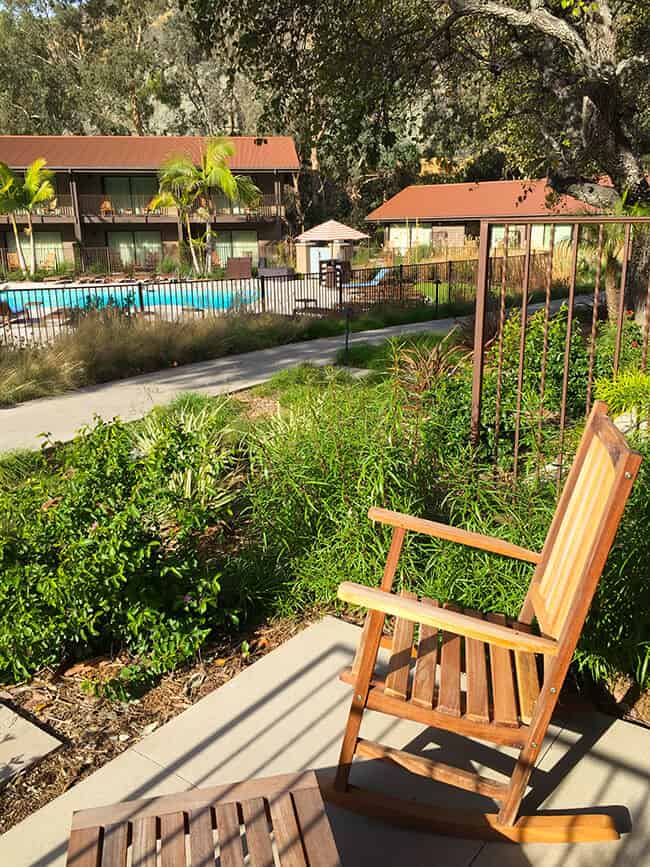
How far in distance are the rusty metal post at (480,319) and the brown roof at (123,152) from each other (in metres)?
30.0

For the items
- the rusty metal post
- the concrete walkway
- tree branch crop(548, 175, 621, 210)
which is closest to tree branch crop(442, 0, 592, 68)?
tree branch crop(548, 175, 621, 210)

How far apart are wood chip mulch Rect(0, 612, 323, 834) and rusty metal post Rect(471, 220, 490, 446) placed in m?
1.80

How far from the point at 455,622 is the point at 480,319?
2.83 metres

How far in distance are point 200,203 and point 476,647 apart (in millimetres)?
33719

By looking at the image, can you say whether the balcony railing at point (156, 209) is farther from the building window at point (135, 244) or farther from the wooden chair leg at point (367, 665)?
the wooden chair leg at point (367, 665)

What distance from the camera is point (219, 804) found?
1.97 meters

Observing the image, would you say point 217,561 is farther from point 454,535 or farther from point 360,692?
point 360,692

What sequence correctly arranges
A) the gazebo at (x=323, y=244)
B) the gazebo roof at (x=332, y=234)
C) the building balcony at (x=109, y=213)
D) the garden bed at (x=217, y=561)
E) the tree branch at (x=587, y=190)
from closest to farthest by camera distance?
the garden bed at (x=217, y=561)
the tree branch at (x=587, y=190)
the gazebo roof at (x=332, y=234)
the gazebo at (x=323, y=244)
the building balcony at (x=109, y=213)

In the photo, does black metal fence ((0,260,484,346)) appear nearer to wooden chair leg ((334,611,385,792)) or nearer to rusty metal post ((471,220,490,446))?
rusty metal post ((471,220,490,446))

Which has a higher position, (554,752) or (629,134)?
(629,134)

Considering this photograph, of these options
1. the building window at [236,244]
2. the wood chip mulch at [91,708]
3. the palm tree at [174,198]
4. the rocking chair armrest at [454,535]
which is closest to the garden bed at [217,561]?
the wood chip mulch at [91,708]

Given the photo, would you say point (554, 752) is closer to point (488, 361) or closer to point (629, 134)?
point (488, 361)

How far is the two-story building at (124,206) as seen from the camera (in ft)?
110

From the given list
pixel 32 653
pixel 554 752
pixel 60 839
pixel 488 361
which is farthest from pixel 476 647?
pixel 488 361
